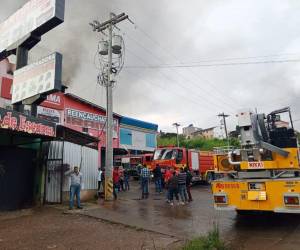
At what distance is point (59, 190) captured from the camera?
45.9 ft

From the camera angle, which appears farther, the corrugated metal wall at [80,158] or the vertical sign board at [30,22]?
the corrugated metal wall at [80,158]

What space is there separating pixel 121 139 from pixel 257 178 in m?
27.9

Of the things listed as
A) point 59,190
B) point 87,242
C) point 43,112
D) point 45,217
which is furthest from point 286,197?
point 43,112

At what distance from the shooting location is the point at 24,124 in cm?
1069

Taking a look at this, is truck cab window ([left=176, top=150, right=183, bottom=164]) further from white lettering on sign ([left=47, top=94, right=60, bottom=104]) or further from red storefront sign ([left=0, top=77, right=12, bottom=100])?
red storefront sign ([left=0, top=77, right=12, bottom=100])

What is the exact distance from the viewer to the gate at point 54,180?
549 inches

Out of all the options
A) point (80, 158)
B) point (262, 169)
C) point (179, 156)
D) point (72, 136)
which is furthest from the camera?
point (179, 156)

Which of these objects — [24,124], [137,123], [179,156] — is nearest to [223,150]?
[24,124]

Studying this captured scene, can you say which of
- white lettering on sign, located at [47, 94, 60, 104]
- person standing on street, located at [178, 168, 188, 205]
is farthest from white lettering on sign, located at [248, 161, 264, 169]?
white lettering on sign, located at [47, 94, 60, 104]

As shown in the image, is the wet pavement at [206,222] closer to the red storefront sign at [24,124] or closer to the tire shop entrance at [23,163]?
the tire shop entrance at [23,163]

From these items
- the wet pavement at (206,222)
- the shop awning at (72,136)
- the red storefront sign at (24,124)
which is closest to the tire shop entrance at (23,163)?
the red storefront sign at (24,124)

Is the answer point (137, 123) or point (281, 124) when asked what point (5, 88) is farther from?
point (281, 124)

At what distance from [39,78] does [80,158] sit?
489 cm

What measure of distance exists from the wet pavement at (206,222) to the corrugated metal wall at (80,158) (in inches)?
94.4
